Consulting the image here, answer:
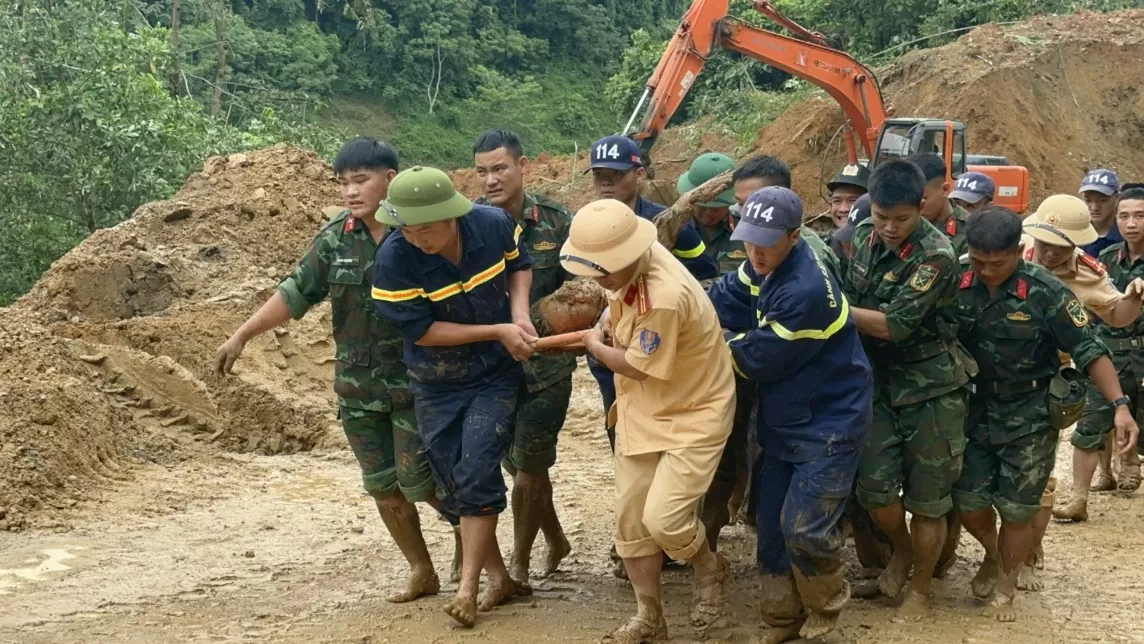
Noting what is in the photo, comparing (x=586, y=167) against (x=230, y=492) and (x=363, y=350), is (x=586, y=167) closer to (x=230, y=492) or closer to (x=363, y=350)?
(x=230, y=492)

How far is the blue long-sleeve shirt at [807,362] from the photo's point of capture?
185 inches

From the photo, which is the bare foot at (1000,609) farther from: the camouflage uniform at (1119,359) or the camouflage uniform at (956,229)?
the camouflage uniform at (1119,359)

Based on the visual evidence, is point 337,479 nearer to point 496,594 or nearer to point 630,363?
point 496,594

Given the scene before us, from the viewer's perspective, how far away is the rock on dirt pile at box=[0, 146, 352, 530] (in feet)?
27.4

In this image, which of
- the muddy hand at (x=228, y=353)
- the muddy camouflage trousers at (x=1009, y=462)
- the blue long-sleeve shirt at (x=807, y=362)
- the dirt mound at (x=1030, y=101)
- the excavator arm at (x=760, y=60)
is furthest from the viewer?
the dirt mound at (x=1030, y=101)

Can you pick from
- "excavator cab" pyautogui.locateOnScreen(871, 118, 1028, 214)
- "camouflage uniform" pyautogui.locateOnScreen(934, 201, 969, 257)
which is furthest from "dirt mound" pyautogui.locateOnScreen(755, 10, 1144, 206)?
"camouflage uniform" pyautogui.locateOnScreen(934, 201, 969, 257)

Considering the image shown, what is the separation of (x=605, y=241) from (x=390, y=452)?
1736 mm

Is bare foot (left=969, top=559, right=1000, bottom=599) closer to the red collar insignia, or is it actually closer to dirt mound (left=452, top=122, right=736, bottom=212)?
the red collar insignia

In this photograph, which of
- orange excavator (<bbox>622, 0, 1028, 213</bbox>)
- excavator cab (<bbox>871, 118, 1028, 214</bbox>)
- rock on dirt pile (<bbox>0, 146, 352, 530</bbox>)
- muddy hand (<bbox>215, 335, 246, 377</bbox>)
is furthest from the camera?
orange excavator (<bbox>622, 0, 1028, 213</bbox>)

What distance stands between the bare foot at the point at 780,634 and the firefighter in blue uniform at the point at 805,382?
18 cm

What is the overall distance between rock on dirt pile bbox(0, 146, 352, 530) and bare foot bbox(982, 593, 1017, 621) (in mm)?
5377

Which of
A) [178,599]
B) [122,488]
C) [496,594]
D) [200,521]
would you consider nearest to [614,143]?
[496,594]

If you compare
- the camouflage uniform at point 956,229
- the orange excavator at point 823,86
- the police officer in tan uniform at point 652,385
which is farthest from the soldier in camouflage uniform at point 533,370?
the orange excavator at point 823,86

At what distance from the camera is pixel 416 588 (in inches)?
230
